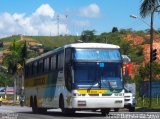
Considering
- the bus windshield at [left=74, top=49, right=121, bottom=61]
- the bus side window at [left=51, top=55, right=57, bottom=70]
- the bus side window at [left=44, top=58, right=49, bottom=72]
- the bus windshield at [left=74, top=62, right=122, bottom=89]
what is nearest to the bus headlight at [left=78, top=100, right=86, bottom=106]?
the bus windshield at [left=74, top=62, right=122, bottom=89]

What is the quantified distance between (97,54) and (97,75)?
142 cm

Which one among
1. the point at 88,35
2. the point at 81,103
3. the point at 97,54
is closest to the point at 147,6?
the point at 97,54

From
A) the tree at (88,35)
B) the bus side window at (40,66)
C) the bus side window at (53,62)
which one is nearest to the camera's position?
the bus side window at (53,62)

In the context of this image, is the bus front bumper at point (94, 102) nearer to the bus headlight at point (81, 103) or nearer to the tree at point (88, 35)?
the bus headlight at point (81, 103)

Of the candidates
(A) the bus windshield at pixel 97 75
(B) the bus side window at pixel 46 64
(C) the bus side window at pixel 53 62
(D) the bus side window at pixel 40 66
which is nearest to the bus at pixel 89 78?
(A) the bus windshield at pixel 97 75

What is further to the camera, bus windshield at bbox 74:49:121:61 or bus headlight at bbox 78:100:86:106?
bus windshield at bbox 74:49:121:61

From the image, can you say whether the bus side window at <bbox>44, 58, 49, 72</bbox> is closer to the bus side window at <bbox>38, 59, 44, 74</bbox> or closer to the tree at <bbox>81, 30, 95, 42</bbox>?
the bus side window at <bbox>38, 59, 44, 74</bbox>

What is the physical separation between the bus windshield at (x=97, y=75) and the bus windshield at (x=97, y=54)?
1.17 ft

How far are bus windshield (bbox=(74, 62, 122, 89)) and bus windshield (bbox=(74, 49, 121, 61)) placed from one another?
36 centimetres

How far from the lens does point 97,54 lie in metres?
28.4

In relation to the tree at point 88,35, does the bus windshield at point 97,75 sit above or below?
below

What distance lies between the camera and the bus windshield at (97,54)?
2808 cm

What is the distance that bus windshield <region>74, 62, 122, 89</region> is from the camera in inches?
1081

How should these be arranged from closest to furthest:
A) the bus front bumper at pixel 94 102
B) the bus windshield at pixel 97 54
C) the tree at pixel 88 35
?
the bus front bumper at pixel 94 102 < the bus windshield at pixel 97 54 < the tree at pixel 88 35
